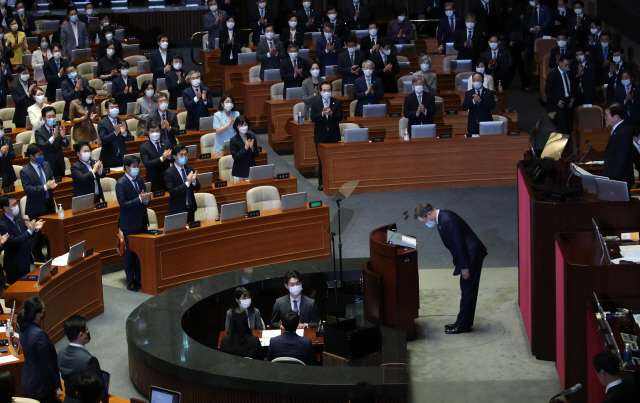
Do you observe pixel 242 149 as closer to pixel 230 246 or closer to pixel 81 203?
pixel 230 246

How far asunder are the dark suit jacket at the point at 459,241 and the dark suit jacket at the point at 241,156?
4.11 metres

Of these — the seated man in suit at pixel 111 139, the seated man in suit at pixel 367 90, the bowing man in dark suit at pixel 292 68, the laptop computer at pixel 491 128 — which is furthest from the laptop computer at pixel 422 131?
the seated man in suit at pixel 111 139

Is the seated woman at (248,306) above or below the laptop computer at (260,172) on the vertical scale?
below

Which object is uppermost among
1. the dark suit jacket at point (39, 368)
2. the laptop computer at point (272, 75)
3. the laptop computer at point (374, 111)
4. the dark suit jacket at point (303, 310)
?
the laptop computer at point (272, 75)

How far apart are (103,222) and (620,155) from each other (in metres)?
6.03

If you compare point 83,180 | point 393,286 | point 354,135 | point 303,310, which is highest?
point 354,135

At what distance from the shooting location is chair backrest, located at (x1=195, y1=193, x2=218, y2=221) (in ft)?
36.4

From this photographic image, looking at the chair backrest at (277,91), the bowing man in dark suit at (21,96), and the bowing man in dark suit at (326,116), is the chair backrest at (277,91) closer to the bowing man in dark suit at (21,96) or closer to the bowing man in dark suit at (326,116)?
the bowing man in dark suit at (326,116)

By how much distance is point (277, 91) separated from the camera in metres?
15.0

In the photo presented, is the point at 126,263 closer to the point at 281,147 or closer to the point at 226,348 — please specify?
A: the point at 226,348

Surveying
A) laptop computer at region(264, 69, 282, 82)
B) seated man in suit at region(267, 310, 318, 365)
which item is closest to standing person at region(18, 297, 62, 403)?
seated man in suit at region(267, 310, 318, 365)

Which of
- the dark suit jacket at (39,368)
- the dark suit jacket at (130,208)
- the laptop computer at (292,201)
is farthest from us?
the laptop computer at (292,201)

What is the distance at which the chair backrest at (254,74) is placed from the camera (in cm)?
1566

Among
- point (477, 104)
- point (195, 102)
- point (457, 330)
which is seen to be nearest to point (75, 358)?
point (457, 330)
